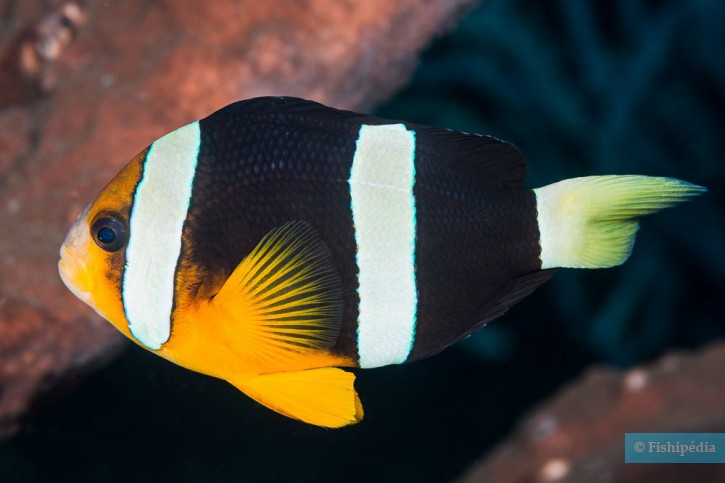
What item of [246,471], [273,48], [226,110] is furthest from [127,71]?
[246,471]

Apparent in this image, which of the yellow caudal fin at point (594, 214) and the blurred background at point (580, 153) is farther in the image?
the blurred background at point (580, 153)

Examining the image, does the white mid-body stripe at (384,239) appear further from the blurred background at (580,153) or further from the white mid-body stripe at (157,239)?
the blurred background at (580,153)

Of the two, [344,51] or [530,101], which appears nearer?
[344,51]

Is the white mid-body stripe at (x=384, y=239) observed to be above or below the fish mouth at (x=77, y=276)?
above

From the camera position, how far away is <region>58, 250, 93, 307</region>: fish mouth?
971 millimetres

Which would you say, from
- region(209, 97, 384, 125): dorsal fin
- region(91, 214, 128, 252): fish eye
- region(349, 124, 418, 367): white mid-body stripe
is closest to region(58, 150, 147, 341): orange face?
region(91, 214, 128, 252): fish eye

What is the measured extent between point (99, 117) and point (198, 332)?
1014mm

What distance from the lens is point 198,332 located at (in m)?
0.95

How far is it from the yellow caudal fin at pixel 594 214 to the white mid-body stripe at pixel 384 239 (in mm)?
244

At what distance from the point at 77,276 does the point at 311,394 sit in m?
0.44

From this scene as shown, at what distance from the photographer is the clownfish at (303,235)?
0.94 metres


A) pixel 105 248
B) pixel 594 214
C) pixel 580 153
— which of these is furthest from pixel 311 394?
pixel 580 153

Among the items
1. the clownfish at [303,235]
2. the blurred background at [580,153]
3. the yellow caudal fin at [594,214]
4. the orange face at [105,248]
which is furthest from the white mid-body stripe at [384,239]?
the blurred background at [580,153]

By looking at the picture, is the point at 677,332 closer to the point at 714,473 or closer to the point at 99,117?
the point at 714,473
